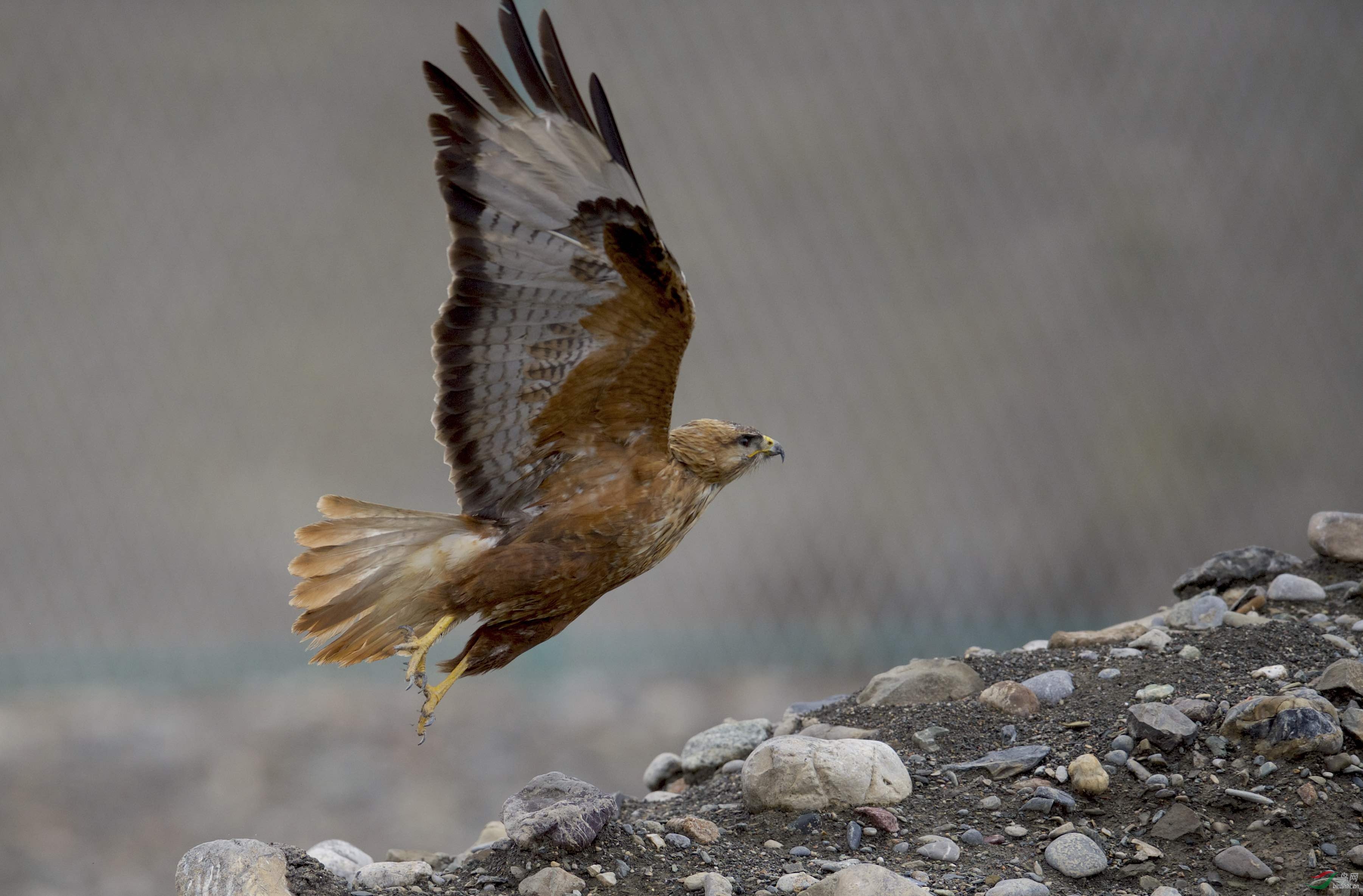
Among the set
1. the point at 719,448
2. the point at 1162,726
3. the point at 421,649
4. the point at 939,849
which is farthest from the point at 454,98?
the point at 1162,726

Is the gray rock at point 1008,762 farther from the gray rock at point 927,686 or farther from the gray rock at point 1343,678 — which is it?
the gray rock at point 1343,678

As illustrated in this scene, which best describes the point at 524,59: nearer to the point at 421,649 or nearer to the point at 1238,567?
the point at 421,649

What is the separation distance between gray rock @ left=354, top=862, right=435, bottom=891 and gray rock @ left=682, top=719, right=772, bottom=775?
104cm

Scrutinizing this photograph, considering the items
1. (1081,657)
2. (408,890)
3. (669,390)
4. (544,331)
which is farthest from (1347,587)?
(408,890)

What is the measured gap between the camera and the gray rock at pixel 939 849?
2877mm

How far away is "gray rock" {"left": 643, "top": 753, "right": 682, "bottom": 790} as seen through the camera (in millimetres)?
4012

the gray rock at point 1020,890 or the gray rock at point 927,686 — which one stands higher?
the gray rock at point 927,686

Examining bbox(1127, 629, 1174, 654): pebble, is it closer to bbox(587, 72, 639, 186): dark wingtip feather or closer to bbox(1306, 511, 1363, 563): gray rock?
bbox(1306, 511, 1363, 563): gray rock

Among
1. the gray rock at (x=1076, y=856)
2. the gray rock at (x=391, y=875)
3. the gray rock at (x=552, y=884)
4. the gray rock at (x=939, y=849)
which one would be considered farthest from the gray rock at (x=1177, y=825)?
the gray rock at (x=391, y=875)

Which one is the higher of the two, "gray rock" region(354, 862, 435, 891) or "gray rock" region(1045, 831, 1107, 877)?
"gray rock" region(354, 862, 435, 891)

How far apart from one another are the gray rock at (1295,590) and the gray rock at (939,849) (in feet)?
6.21

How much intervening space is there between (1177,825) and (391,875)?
2057mm

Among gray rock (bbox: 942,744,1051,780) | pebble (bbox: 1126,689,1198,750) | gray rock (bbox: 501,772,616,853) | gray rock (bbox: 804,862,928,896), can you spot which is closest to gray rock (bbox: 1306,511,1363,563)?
pebble (bbox: 1126,689,1198,750)

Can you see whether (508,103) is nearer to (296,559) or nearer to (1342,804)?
(296,559)
